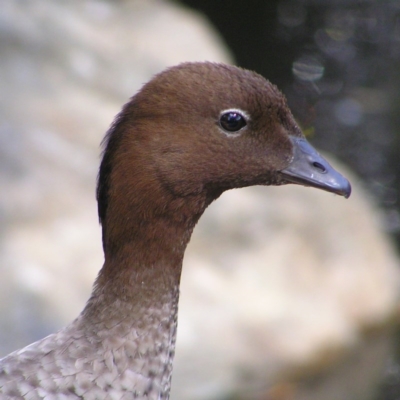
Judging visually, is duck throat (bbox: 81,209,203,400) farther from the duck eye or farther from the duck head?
the duck eye

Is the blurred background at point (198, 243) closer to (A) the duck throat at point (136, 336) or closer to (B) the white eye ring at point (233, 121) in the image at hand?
(B) the white eye ring at point (233, 121)

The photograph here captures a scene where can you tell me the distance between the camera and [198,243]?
5.48m

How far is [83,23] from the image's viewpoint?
23.0 feet

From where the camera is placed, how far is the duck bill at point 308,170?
8.81ft

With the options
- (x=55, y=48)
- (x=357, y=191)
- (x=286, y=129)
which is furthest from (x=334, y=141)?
(x=286, y=129)

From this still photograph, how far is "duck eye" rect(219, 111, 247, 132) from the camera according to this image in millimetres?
2605

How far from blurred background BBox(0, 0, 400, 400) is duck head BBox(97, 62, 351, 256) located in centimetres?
66

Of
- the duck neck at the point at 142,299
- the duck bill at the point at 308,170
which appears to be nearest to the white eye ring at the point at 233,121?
the duck bill at the point at 308,170

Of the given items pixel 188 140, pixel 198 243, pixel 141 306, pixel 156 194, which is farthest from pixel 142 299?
pixel 198 243

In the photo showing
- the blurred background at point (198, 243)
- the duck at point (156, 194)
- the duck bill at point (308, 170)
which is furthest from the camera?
the blurred background at point (198, 243)

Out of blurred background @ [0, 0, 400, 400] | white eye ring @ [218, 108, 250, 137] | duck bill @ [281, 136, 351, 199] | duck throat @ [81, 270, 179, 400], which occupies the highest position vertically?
blurred background @ [0, 0, 400, 400]

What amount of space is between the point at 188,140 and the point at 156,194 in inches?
7.9

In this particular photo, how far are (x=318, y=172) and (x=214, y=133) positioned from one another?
37 centimetres

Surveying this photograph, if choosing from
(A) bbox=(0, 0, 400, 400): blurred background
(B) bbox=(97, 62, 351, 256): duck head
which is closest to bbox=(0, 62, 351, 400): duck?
(B) bbox=(97, 62, 351, 256): duck head
